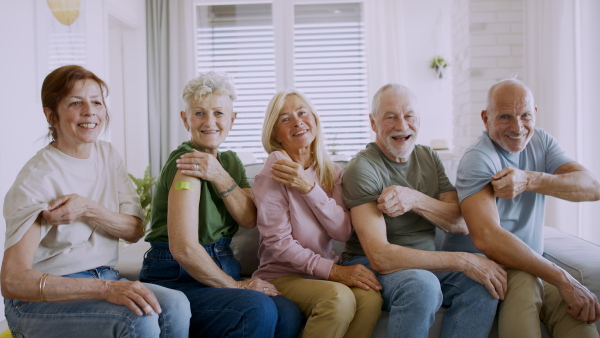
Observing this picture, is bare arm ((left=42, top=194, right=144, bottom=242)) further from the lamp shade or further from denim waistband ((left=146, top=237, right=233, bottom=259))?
the lamp shade

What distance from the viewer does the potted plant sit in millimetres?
6016

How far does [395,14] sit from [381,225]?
4517 millimetres

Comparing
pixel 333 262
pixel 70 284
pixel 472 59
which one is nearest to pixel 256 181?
pixel 333 262

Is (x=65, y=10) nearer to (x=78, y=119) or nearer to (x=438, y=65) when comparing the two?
(x=78, y=119)

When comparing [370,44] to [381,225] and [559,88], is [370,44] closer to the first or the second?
[559,88]

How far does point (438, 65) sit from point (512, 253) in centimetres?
467

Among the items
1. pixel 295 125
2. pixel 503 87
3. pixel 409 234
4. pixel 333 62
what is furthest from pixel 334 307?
pixel 333 62

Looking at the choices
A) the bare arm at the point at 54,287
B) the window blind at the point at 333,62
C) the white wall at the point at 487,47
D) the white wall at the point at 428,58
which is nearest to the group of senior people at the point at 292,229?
the bare arm at the point at 54,287

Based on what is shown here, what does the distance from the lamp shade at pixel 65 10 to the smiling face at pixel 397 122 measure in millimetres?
2778

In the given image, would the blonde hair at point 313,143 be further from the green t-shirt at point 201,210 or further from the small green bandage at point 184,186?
the small green bandage at point 184,186

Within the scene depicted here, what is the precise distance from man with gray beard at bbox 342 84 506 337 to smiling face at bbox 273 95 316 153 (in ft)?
0.66

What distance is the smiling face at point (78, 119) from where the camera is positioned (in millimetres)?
1595

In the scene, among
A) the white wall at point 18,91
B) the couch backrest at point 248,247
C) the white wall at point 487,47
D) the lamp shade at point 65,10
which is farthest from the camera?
the white wall at point 487,47

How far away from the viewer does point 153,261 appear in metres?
1.79
